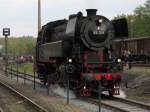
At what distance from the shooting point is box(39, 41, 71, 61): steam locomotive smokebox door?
66.6 ft

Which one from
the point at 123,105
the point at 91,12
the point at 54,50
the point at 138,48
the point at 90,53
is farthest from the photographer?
the point at 138,48

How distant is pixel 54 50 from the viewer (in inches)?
864

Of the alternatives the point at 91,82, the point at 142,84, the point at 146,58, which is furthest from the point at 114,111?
the point at 146,58

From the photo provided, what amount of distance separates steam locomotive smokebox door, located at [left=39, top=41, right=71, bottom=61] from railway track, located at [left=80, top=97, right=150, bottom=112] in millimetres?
2348

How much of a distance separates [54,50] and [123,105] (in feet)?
19.0

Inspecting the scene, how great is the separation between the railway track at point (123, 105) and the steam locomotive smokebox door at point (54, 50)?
7.70 ft

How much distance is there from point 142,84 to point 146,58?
22.1 metres

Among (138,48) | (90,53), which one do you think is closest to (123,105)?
(90,53)

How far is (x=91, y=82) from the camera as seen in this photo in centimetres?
1945

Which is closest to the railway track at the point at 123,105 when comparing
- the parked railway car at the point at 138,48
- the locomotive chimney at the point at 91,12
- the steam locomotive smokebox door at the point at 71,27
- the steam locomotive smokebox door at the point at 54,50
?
the steam locomotive smokebox door at the point at 54,50

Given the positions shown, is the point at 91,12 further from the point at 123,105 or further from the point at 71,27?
the point at 123,105

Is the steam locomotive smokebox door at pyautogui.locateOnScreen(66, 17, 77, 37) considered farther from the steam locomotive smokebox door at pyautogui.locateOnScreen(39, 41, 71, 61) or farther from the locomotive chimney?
the locomotive chimney

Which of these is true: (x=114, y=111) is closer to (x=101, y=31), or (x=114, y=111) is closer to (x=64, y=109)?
(x=64, y=109)

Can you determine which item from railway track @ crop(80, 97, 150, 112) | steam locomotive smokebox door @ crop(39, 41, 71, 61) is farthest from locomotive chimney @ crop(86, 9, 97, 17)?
railway track @ crop(80, 97, 150, 112)
